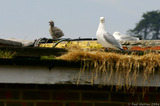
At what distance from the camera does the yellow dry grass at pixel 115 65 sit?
383 cm

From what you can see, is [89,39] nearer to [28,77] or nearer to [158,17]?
[28,77]

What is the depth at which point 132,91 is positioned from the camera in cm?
448

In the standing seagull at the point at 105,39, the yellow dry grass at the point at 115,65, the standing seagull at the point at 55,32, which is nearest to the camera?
the yellow dry grass at the point at 115,65

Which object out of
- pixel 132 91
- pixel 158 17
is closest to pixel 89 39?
pixel 132 91

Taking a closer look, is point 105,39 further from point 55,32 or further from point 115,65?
point 55,32

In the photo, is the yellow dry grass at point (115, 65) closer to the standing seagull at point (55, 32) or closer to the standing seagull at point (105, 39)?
the standing seagull at point (105, 39)

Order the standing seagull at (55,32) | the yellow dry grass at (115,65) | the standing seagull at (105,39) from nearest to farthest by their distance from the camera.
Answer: the yellow dry grass at (115,65)
the standing seagull at (105,39)
the standing seagull at (55,32)

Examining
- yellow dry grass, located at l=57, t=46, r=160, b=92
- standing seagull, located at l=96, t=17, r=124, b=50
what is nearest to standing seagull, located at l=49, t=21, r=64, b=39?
standing seagull, located at l=96, t=17, r=124, b=50

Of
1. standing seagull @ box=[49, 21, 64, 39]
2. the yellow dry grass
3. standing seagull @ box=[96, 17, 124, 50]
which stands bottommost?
the yellow dry grass

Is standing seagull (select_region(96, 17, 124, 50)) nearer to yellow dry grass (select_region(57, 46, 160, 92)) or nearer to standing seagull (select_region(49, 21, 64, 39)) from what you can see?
yellow dry grass (select_region(57, 46, 160, 92))

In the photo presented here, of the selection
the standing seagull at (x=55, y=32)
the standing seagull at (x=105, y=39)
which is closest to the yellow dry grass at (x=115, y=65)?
the standing seagull at (x=105, y=39)

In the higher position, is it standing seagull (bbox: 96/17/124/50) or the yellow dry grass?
standing seagull (bbox: 96/17/124/50)

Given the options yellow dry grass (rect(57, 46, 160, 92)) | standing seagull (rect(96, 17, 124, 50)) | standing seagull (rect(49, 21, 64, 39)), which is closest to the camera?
yellow dry grass (rect(57, 46, 160, 92))

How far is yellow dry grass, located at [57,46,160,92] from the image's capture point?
151 inches
